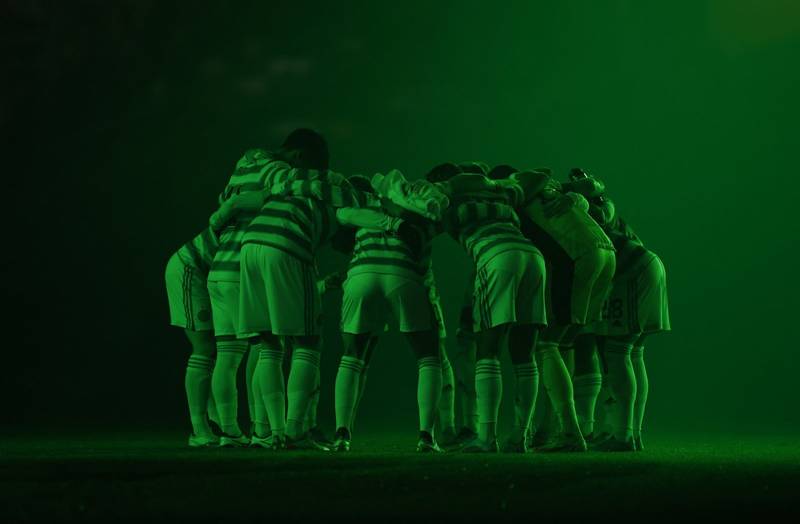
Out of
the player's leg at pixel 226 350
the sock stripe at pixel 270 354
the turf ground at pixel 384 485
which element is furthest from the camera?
the player's leg at pixel 226 350

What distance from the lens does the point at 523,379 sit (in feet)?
17.2

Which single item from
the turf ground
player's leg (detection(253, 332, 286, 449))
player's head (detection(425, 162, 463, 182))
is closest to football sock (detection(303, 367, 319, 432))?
player's leg (detection(253, 332, 286, 449))

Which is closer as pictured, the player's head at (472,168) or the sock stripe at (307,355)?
the sock stripe at (307,355)

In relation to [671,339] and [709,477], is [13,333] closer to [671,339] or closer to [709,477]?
[671,339]

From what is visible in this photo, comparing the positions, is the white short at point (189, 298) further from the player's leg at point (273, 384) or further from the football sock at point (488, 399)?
the football sock at point (488, 399)

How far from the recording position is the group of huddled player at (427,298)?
5281 mm

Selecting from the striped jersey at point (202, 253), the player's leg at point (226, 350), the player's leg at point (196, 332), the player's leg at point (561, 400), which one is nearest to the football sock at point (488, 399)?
the player's leg at point (561, 400)

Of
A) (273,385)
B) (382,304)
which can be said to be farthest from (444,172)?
(273,385)

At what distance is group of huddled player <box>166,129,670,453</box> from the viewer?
17.3 ft

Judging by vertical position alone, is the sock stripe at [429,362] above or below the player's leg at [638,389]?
above

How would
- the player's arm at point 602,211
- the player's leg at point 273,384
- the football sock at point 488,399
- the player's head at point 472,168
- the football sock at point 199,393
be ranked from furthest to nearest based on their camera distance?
the player's arm at point 602,211 < the football sock at point 199,393 < the player's head at point 472,168 < the player's leg at point 273,384 < the football sock at point 488,399

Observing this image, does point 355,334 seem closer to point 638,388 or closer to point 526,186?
point 526,186

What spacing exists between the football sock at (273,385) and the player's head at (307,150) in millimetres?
947

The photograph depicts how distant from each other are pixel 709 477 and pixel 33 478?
2369mm
